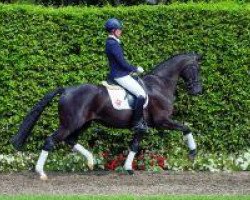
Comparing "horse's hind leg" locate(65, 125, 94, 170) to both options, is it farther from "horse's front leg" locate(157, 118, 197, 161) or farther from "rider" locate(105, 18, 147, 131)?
"horse's front leg" locate(157, 118, 197, 161)

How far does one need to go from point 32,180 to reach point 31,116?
1.03 meters

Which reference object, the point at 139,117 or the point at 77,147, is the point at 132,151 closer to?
the point at 139,117

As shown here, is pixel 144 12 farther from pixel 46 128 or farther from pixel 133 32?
pixel 46 128

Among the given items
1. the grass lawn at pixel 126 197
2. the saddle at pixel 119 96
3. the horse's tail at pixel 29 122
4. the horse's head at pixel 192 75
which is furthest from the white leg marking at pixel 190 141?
the grass lawn at pixel 126 197

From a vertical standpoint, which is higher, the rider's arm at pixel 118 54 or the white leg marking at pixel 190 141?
the rider's arm at pixel 118 54

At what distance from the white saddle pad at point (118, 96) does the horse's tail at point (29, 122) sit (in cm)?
77

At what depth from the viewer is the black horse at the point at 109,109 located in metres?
13.6

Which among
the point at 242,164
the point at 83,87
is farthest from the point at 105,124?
the point at 242,164

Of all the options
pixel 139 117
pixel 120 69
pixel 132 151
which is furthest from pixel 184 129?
pixel 120 69

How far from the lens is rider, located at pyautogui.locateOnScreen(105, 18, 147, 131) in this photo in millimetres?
13492

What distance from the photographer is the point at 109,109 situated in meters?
13.7

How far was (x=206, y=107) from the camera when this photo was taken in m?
15.3

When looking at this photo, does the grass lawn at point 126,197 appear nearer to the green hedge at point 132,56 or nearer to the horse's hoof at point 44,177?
the horse's hoof at point 44,177

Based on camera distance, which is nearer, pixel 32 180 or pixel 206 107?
pixel 32 180
